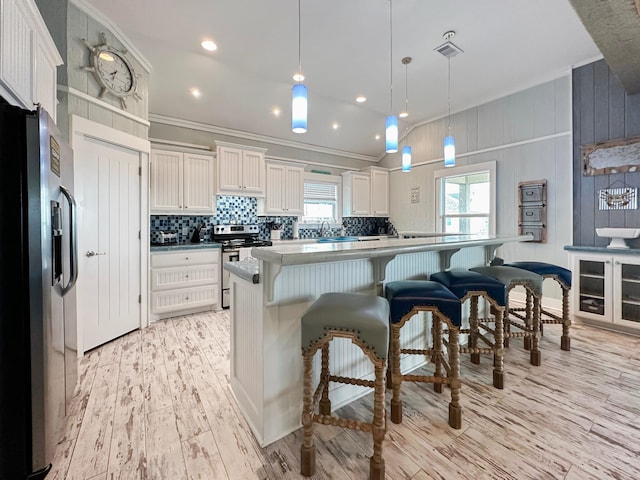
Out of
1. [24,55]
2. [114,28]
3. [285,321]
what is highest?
[114,28]

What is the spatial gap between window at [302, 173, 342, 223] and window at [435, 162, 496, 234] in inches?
77.1

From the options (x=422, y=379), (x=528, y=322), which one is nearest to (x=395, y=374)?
(x=422, y=379)

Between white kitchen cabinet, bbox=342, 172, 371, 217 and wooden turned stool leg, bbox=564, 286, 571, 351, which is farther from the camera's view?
white kitchen cabinet, bbox=342, 172, 371, 217

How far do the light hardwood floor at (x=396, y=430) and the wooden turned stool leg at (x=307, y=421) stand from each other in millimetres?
55

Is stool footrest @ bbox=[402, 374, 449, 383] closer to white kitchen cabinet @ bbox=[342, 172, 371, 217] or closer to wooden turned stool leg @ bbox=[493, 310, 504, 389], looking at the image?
wooden turned stool leg @ bbox=[493, 310, 504, 389]

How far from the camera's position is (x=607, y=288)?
3.15 meters

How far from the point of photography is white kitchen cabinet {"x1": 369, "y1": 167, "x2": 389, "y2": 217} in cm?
606

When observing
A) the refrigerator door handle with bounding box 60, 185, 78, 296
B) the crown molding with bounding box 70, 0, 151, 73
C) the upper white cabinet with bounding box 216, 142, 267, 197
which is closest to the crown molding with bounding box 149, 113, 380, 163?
the upper white cabinet with bounding box 216, 142, 267, 197

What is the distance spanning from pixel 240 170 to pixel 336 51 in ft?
6.98

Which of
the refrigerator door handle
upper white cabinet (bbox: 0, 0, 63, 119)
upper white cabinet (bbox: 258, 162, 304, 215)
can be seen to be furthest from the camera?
upper white cabinet (bbox: 258, 162, 304, 215)

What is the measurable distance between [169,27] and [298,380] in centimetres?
343

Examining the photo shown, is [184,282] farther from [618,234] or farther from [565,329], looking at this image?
[618,234]

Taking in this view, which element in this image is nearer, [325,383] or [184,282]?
[325,383]

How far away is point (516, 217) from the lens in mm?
4270
